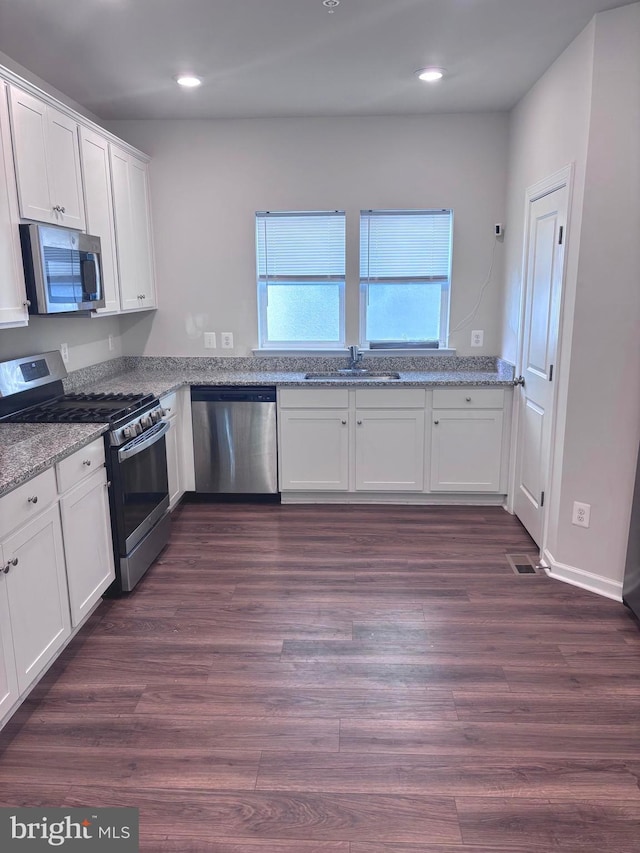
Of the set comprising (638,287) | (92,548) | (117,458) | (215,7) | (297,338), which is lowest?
(92,548)

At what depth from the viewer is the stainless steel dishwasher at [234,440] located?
424 centimetres

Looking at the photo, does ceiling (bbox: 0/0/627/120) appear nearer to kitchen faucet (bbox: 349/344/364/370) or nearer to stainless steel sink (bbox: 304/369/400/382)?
kitchen faucet (bbox: 349/344/364/370)

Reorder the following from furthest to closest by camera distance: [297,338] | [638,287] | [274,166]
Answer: [297,338] < [274,166] < [638,287]

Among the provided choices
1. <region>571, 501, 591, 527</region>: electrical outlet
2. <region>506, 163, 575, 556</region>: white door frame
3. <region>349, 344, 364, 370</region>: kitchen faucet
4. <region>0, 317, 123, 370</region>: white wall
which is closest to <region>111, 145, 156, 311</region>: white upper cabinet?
<region>0, 317, 123, 370</region>: white wall

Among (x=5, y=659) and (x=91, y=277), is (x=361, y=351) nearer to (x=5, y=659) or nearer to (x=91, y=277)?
(x=91, y=277)

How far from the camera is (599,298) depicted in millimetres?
2865

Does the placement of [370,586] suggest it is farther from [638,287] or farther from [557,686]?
[638,287]

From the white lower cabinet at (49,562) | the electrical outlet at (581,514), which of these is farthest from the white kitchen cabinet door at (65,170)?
the electrical outlet at (581,514)

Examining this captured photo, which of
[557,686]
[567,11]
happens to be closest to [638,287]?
[567,11]

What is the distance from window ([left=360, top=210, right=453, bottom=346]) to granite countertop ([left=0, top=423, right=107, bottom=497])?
7.88 ft

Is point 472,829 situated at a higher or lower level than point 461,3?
lower

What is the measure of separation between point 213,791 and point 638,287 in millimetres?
2635

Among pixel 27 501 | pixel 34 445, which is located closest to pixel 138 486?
pixel 34 445

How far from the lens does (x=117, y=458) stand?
2930 millimetres
